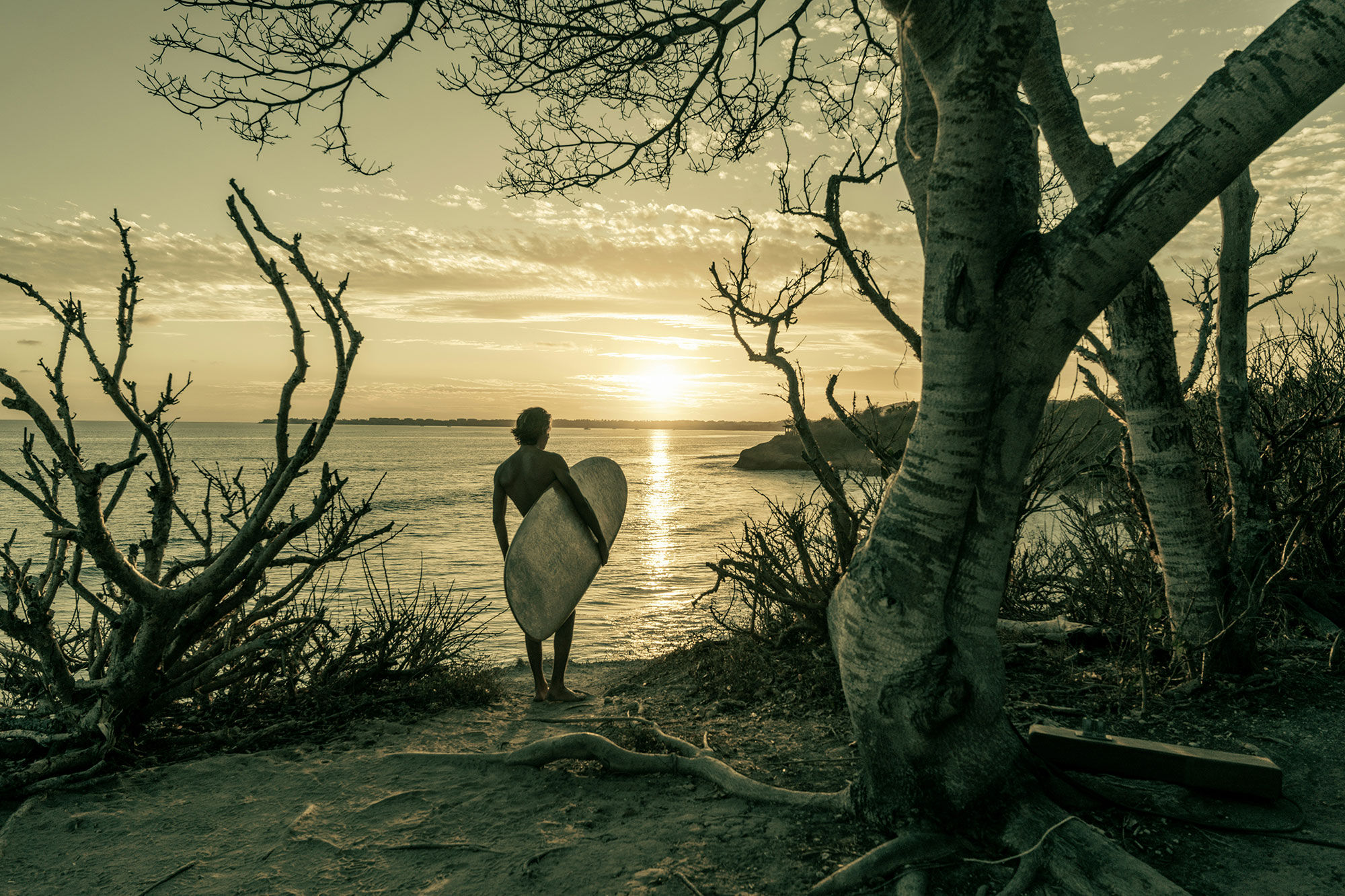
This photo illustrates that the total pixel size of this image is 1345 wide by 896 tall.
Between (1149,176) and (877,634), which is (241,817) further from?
(1149,176)

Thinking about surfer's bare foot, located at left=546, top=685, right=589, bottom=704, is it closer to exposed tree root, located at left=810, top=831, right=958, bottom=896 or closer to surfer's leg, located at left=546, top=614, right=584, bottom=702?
surfer's leg, located at left=546, top=614, right=584, bottom=702

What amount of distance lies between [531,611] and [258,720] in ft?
6.01

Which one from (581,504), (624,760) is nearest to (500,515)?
(581,504)

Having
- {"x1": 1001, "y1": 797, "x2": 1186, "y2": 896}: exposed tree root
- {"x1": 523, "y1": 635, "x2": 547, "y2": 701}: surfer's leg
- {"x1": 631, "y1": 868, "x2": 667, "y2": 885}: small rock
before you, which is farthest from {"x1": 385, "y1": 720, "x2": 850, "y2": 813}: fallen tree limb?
{"x1": 523, "y1": 635, "x2": 547, "y2": 701}: surfer's leg

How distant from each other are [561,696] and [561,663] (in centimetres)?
25

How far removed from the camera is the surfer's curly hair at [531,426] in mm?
5977

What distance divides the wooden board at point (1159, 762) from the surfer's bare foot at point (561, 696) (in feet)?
11.7

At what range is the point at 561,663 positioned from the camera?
578 centimetres

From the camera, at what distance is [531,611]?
547 centimetres

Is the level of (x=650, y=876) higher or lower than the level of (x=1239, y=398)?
lower

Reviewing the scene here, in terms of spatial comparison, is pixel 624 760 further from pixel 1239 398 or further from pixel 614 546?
pixel 614 546

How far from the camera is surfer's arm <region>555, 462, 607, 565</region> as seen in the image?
5840 mm

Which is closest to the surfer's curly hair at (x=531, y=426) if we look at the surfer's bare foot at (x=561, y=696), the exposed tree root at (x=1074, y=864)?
the surfer's bare foot at (x=561, y=696)

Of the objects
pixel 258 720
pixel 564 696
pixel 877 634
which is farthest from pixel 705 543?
pixel 877 634
